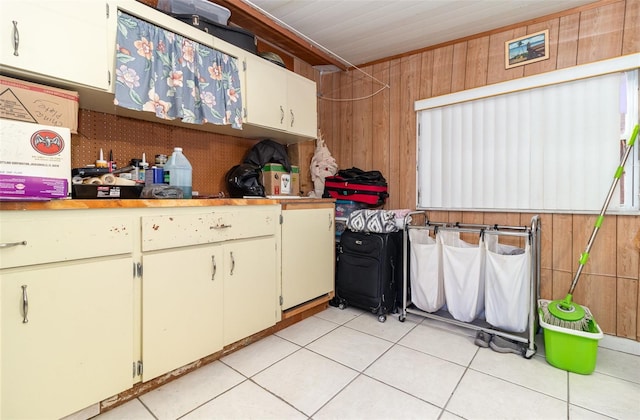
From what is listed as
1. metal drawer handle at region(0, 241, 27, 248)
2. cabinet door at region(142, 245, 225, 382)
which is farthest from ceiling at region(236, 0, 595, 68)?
metal drawer handle at region(0, 241, 27, 248)

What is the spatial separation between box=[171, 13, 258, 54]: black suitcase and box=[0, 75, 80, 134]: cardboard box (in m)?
0.88

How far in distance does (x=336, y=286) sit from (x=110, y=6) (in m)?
2.55

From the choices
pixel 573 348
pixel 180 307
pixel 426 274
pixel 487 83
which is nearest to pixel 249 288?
pixel 180 307

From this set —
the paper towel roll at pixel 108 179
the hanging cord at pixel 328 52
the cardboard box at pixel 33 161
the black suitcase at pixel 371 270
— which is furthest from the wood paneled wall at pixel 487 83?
the cardboard box at pixel 33 161

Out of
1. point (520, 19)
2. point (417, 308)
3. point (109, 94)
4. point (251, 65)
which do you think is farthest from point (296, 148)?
point (520, 19)

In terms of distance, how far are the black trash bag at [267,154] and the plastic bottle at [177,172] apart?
2.41 feet

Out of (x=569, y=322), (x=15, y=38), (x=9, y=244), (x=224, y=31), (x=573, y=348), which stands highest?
(x=224, y=31)

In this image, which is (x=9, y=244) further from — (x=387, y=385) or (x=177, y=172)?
(x=387, y=385)

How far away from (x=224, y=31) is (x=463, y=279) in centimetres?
254

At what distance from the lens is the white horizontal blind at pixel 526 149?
214 centimetres

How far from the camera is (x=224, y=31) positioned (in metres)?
2.13

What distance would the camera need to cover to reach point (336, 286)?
2.83 m

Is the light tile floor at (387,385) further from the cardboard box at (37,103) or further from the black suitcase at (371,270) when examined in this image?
the cardboard box at (37,103)

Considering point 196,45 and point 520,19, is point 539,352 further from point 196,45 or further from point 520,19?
point 196,45
